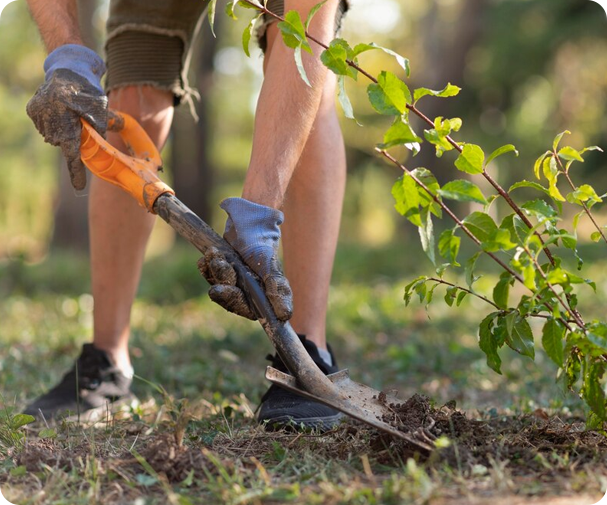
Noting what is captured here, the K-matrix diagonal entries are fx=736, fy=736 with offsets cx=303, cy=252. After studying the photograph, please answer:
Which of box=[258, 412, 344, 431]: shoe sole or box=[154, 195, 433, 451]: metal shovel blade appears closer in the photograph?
box=[154, 195, 433, 451]: metal shovel blade

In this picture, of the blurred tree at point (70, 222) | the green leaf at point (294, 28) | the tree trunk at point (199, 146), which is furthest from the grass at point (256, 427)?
the tree trunk at point (199, 146)

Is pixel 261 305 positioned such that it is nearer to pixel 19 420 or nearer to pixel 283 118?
pixel 283 118

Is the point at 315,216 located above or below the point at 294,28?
below

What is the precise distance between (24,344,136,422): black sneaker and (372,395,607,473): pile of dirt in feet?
3.17

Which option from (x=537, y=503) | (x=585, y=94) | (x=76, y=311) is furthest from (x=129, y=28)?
(x=585, y=94)

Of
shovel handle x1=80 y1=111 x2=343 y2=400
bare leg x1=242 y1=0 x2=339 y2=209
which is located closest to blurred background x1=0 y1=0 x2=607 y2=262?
shovel handle x1=80 y1=111 x2=343 y2=400

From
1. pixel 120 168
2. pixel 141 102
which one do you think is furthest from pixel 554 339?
pixel 141 102

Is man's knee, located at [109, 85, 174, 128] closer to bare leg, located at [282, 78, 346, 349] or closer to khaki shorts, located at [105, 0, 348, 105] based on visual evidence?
khaki shorts, located at [105, 0, 348, 105]

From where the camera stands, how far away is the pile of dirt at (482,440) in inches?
58.7

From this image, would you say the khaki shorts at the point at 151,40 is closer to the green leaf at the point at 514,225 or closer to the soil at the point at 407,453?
the soil at the point at 407,453

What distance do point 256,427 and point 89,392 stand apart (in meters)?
0.72

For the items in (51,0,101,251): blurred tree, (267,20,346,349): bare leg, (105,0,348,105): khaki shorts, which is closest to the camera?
(267,20,346,349): bare leg

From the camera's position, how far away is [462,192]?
1.47 meters

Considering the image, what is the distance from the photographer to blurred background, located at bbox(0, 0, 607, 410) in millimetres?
4164
